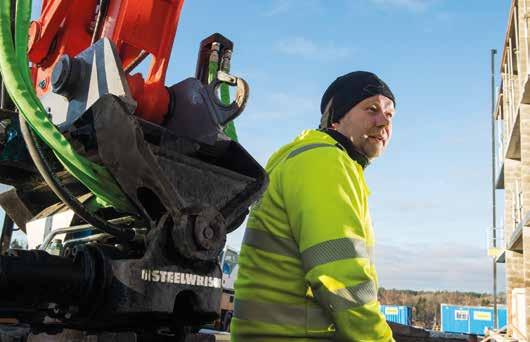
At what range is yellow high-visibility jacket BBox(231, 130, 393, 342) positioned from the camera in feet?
7.27

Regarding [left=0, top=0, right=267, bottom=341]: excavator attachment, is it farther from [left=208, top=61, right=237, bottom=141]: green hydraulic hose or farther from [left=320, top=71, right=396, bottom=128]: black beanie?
[left=320, top=71, right=396, bottom=128]: black beanie

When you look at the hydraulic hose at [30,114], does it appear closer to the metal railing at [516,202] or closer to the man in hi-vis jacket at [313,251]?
the man in hi-vis jacket at [313,251]

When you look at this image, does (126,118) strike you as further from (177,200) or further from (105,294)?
(105,294)

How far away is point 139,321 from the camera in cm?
207

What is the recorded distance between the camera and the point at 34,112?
7.60 ft

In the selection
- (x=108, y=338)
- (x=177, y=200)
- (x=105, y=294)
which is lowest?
(x=108, y=338)

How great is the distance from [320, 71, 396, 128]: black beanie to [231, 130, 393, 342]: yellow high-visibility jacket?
31cm

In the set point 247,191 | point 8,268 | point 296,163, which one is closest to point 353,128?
point 296,163

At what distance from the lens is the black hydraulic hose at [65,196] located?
7.36 feet

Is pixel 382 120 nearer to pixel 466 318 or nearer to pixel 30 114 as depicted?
pixel 30 114

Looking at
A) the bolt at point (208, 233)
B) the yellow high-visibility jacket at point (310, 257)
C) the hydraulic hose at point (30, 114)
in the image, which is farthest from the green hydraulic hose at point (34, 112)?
the yellow high-visibility jacket at point (310, 257)

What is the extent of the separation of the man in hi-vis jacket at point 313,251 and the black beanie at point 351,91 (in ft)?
0.42

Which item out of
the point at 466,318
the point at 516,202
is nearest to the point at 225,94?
the point at 516,202

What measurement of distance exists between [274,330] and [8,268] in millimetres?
972
